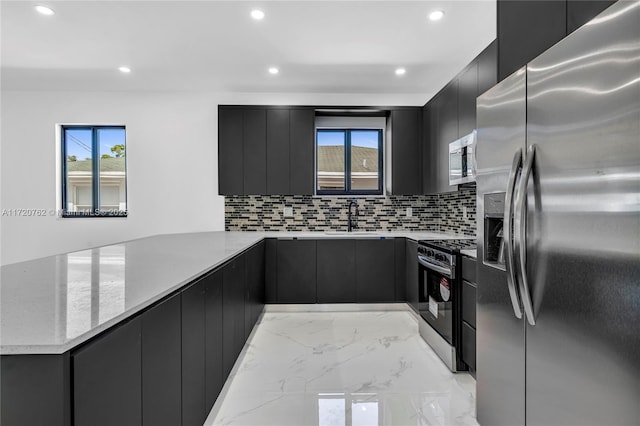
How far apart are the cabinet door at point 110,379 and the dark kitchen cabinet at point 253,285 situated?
1745 mm

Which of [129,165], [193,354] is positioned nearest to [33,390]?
[193,354]

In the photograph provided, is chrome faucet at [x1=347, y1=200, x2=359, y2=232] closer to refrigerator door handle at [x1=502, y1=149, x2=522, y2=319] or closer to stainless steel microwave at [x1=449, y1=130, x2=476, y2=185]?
stainless steel microwave at [x1=449, y1=130, x2=476, y2=185]

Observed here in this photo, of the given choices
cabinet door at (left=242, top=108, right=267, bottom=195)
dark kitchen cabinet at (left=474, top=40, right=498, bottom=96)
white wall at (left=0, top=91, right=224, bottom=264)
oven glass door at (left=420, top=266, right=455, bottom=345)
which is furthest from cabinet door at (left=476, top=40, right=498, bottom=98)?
white wall at (left=0, top=91, right=224, bottom=264)

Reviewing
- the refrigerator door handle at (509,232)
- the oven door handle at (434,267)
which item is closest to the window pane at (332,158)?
the oven door handle at (434,267)

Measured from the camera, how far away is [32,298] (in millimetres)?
1060

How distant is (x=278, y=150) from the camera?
423 centimetres

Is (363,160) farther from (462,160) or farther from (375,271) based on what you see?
(462,160)

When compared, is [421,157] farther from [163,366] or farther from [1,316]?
[1,316]

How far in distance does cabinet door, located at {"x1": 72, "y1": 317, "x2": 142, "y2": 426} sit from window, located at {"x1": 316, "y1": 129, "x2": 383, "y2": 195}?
12.1 feet

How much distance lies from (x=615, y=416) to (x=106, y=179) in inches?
209

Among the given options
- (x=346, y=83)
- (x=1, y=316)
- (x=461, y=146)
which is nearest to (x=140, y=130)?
(x=346, y=83)

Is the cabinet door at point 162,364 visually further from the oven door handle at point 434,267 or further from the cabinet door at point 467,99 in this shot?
the cabinet door at point 467,99

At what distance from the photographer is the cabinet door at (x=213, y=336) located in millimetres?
1746

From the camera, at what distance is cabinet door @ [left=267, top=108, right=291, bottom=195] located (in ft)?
13.8
